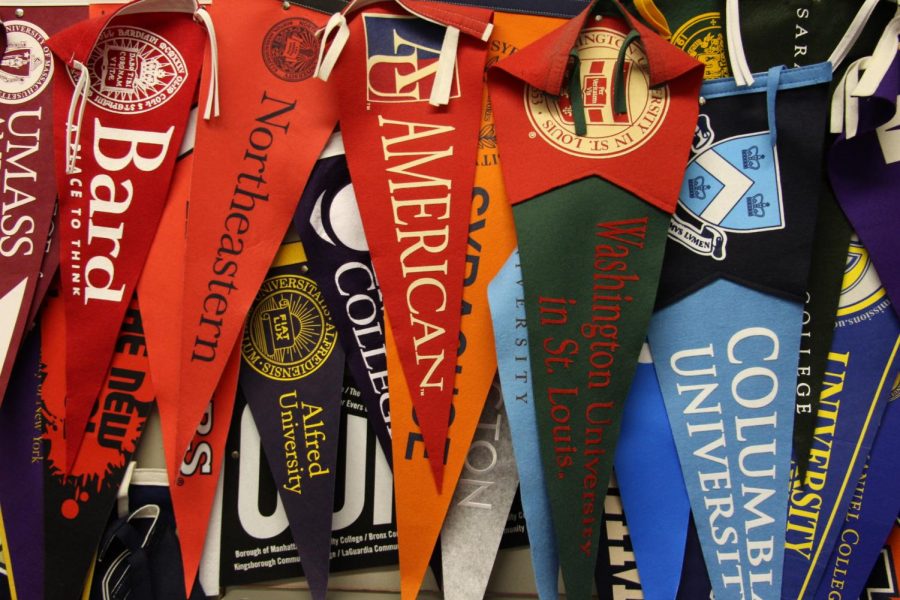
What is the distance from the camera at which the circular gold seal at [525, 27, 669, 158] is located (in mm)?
1104

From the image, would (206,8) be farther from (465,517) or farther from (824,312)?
(824,312)

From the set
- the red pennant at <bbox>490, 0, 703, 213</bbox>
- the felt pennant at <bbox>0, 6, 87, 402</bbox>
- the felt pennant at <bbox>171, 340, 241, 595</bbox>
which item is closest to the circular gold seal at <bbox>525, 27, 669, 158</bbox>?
the red pennant at <bbox>490, 0, 703, 213</bbox>

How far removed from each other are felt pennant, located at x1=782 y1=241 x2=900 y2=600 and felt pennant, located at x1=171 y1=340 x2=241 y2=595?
893 mm

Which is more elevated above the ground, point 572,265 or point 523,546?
point 572,265

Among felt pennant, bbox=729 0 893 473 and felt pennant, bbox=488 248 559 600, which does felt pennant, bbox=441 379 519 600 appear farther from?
felt pennant, bbox=729 0 893 473

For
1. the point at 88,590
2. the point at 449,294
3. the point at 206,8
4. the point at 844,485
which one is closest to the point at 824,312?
the point at 844,485

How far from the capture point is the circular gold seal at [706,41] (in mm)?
1165

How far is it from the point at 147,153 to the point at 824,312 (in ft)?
3.57

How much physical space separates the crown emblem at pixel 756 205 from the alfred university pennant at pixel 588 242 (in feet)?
0.40

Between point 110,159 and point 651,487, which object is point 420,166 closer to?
point 110,159

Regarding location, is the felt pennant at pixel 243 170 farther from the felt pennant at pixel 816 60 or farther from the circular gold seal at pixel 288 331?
the felt pennant at pixel 816 60

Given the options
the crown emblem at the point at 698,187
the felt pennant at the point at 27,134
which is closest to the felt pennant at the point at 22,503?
the felt pennant at the point at 27,134

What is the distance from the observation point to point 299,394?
117cm

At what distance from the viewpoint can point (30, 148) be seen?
3.85ft
